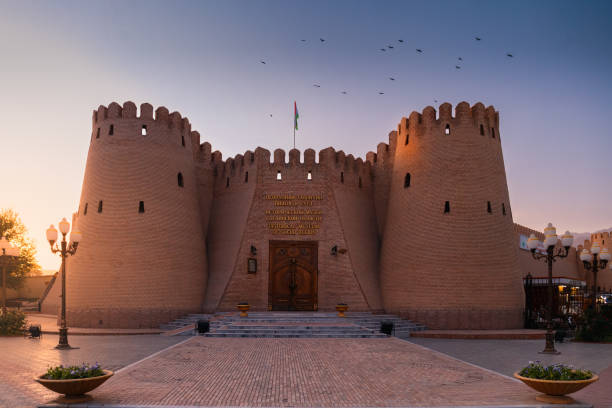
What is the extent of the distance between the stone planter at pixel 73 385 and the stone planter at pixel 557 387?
733 centimetres

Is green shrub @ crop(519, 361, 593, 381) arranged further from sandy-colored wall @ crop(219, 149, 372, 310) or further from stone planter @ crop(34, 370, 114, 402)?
sandy-colored wall @ crop(219, 149, 372, 310)

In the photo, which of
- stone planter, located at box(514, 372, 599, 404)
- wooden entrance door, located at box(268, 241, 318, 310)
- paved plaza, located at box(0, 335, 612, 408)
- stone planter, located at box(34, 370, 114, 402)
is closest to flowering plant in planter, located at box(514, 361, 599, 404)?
stone planter, located at box(514, 372, 599, 404)

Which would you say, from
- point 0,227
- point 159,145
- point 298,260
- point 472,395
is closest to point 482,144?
point 298,260

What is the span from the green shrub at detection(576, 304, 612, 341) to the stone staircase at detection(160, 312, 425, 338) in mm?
6542

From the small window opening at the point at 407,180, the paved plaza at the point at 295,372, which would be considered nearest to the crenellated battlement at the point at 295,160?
the small window opening at the point at 407,180

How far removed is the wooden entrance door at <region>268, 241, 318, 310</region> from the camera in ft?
85.8

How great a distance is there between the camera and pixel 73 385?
866 centimetres

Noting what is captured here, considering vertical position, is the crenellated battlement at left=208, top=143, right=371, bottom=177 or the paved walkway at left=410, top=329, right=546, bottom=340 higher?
the crenellated battlement at left=208, top=143, right=371, bottom=177

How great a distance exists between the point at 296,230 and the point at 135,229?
25.8 ft

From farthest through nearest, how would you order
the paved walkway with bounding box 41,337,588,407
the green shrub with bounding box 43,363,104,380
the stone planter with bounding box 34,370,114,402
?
1. the paved walkway with bounding box 41,337,588,407
2. the green shrub with bounding box 43,363,104,380
3. the stone planter with bounding box 34,370,114,402

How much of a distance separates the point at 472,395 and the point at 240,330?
12.0 m

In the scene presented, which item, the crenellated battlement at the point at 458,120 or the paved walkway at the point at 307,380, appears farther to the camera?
the crenellated battlement at the point at 458,120

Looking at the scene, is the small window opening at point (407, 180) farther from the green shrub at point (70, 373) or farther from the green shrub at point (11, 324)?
the green shrub at point (70, 373)

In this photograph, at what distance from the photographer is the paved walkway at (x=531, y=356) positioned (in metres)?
9.94
